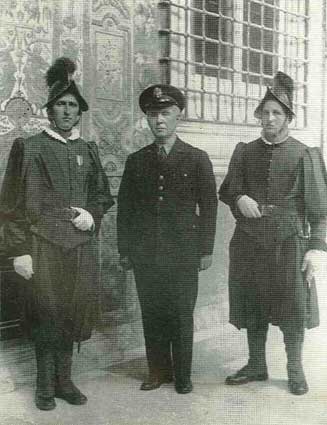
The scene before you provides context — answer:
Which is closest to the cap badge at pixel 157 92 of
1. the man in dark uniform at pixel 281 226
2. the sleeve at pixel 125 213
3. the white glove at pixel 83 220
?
the sleeve at pixel 125 213

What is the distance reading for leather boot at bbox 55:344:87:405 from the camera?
2322 millimetres

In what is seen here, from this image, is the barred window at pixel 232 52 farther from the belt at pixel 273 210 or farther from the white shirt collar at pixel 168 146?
the belt at pixel 273 210

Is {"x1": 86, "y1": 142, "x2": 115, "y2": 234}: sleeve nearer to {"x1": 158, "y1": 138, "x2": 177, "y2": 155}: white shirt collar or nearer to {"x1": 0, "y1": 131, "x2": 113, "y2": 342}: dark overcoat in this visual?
{"x1": 0, "y1": 131, "x2": 113, "y2": 342}: dark overcoat

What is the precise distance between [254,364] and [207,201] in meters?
0.73

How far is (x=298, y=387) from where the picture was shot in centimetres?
241

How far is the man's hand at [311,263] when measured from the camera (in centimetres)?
236

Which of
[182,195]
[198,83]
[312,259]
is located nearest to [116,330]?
[182,195]

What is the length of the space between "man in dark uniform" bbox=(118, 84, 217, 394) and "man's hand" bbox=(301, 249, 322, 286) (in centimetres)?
38

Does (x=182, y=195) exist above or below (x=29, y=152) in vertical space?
below

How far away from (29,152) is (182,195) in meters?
0.62

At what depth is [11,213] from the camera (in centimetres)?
223

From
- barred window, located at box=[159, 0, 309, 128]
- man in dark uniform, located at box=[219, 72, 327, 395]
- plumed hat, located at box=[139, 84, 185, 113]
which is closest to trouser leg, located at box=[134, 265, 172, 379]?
man in dark uniform, located at box=[219, 72, 327, 395]

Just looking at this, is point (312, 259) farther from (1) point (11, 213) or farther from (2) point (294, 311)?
(1) point (11, 213)

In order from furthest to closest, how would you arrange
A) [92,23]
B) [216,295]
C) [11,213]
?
1. [216,295]
2. [92,23]
3. [11,213]
